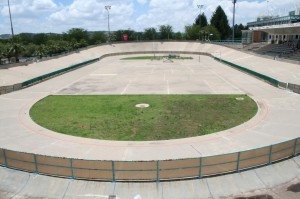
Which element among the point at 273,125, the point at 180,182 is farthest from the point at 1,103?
the point at 273,125

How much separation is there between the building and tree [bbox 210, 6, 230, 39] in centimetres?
2616

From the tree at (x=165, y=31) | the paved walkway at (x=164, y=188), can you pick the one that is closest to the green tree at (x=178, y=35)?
the tree at (x=165, y=31)

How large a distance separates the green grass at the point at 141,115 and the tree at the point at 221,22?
108197 millimetres

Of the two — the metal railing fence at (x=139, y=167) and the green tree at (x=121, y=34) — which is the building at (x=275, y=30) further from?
the green tree at (x=121, y=34)

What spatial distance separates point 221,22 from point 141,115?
11908cm

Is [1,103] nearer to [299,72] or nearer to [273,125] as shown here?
[273,125]

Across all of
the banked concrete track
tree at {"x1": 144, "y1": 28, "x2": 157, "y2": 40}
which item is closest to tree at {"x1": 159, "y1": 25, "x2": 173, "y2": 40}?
tree at {"x1": 144, "y1": 28, "x2": 157, "y2": 40}

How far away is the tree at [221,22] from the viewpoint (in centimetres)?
13493

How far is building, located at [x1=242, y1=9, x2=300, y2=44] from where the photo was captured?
66.9 meters

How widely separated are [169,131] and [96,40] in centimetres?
13662

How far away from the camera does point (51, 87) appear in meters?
43.3

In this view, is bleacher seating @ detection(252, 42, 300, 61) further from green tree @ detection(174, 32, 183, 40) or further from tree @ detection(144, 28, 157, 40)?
tree @ detection(144, 28, 157, 40)

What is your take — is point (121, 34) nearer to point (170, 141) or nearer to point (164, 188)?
point (170, 141)

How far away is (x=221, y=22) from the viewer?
5295 inches
